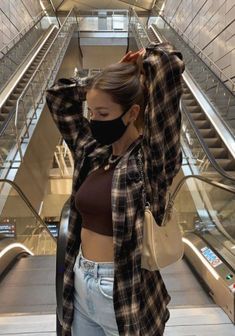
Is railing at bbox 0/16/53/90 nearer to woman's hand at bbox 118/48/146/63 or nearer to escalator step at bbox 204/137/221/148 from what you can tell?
escalator step at bbox 204/137/221/148

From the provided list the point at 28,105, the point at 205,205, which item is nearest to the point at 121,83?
the point at 205,205

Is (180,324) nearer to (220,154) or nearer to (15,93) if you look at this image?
(220,154)

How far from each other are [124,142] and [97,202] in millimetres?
224

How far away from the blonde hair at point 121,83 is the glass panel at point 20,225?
12.0 ft

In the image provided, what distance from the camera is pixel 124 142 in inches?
52.4

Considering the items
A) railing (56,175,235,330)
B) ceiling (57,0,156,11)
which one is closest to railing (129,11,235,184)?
railing (56,175,235,330)

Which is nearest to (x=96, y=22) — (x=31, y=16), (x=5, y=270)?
(x=31, y=16)

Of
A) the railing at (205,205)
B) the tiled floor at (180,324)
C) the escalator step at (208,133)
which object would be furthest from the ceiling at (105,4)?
the tiled floor at (180,324)

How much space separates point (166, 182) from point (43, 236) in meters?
5.90

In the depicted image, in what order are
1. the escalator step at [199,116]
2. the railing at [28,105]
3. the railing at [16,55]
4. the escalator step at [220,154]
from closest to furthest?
the railing at [28,105] → the escalator step at [220,154] → the escalator step at [199,116] → the railing at [16,55]

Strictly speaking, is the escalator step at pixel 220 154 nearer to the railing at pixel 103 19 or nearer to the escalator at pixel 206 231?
the escalator at pixel 206 231

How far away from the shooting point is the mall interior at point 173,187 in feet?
8.85

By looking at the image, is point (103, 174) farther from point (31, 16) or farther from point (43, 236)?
point (31, 16)

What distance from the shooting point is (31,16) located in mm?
18031
